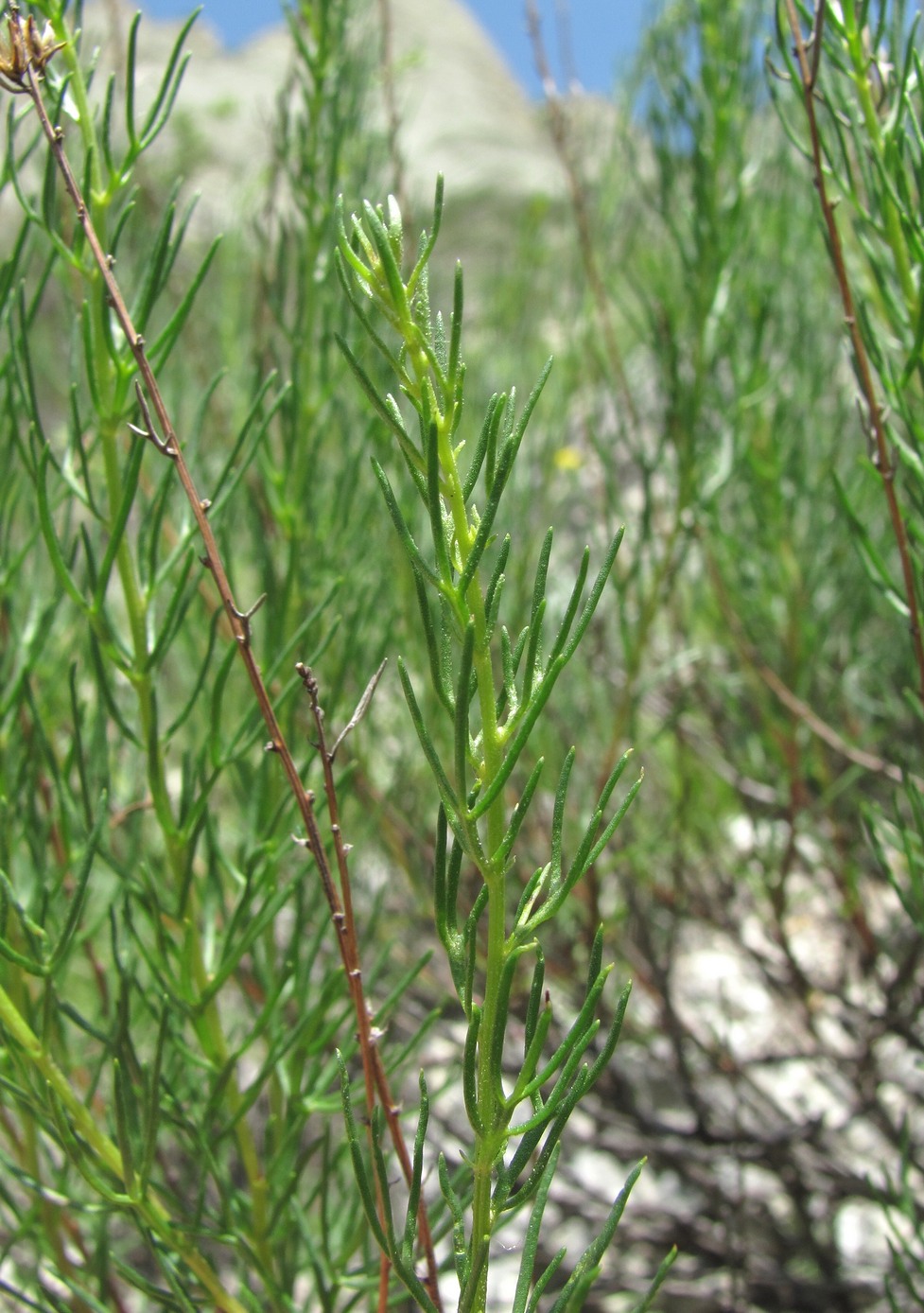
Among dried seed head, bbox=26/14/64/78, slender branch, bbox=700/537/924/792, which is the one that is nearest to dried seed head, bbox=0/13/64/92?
dried seed head, bbox=26/14/64/78

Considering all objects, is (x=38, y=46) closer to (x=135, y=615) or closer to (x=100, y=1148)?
(x=135, y=615)

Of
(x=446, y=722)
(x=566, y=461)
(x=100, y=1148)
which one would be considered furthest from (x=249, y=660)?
(x=566, y=461)

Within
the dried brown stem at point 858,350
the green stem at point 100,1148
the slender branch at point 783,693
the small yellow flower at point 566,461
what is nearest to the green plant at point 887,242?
the dried brown stem at point 858,350

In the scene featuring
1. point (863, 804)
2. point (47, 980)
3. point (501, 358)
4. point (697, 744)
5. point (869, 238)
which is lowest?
point (47, 980)

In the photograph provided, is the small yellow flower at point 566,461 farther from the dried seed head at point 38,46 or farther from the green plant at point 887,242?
the dried seed head at point 38,46

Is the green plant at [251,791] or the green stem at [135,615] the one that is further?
the green stem at [135,615]

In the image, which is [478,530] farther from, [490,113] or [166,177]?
[490,113]

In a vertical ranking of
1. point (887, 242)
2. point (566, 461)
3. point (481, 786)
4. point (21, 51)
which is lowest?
point (481, 786)

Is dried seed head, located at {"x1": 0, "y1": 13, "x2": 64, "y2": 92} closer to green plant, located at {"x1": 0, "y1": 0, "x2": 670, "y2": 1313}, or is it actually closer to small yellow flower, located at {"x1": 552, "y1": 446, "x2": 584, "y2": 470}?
green plant, located at {"x1": 0, "y1": 0, "x2": 670, "y2": 1313}

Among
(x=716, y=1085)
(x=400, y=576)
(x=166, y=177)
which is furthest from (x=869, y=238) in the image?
(x=166, y=177)
